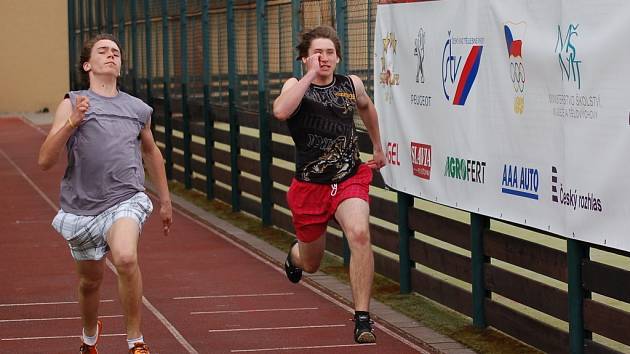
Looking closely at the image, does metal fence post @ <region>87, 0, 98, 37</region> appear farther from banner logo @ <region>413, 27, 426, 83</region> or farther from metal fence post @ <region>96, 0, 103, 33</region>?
banner logo @ <region>413, 27, 426, 83</region>

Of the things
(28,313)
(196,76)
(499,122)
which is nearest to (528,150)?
(499,122)

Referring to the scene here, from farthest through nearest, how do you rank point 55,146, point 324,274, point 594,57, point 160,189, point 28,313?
point 324,274 < point 28,313 < point 160,189 < point 55,146 < point 594,57

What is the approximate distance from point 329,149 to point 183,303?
2.51 metres

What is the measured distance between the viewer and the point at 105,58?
8133mm

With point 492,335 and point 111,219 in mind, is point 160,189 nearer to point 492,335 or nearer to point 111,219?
point 111,219

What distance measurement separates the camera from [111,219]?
808 centimetres

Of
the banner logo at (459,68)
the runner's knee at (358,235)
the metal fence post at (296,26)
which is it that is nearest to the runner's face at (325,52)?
the banner logo at (459,68)

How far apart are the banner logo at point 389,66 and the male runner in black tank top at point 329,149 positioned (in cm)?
141

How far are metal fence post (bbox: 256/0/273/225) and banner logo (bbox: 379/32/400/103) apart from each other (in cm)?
480

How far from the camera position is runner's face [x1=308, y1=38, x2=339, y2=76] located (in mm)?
8836

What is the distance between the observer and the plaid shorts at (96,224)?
8.09 meters

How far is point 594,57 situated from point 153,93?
17.2 meters

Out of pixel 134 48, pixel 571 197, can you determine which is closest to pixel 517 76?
pixel 571 197

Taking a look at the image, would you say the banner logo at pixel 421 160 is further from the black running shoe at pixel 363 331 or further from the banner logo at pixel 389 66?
the black running shoe at pixel 363 331
